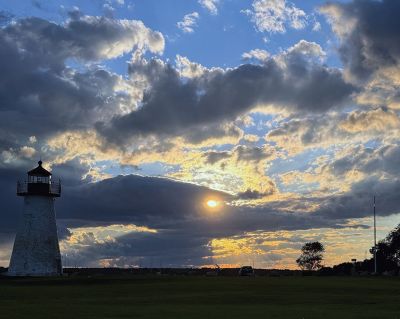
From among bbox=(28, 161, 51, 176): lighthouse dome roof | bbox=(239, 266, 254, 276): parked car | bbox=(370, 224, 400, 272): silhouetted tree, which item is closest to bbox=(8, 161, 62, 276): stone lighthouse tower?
bbox=(28, 161, 51, 176): lighthouse dome roof

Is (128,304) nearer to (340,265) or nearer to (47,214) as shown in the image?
(47,214)

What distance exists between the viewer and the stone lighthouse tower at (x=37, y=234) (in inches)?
2931

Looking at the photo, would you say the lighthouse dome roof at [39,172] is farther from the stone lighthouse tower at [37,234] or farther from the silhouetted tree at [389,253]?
the silhouetted tree at [389,253]

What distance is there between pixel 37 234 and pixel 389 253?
6749 centimetres

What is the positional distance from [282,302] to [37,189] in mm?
49247

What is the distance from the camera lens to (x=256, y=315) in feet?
85.2

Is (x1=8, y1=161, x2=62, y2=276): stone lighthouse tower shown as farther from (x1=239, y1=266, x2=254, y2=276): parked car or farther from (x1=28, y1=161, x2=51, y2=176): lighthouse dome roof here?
(x1=239, y1=266, x2=254, y2=276): parked car

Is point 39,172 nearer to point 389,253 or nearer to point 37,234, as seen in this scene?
point 37,234

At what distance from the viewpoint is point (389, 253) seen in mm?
112500

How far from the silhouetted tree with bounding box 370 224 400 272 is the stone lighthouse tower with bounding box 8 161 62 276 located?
6303 centimetres

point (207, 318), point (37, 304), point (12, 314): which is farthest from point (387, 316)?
point (37, 304)

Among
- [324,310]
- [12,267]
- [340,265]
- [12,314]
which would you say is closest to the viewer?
[12,314]

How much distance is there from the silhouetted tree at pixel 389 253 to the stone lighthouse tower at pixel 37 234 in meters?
63.0

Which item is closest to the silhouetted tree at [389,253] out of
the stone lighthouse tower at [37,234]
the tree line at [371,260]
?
the tree line at [371,260]
